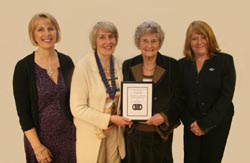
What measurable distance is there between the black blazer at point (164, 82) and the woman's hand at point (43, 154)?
3.54ft

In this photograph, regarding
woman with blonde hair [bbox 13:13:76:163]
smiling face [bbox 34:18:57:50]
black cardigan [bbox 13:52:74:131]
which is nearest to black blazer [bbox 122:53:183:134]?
woman with blonde hair [bbox 13:13:76:163]

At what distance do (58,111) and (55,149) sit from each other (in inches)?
16.7

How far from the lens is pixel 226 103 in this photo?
2916 mm

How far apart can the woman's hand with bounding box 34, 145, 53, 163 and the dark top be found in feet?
4.96

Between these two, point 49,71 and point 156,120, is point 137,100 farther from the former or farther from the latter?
point 49,71

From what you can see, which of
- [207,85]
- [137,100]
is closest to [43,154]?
[137,100]

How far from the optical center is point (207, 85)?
9.55 feet

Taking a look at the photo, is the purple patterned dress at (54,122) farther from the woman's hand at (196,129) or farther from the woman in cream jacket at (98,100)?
the woman's hand at (196,129)

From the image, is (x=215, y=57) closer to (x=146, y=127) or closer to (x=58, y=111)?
(x=146, y=127)

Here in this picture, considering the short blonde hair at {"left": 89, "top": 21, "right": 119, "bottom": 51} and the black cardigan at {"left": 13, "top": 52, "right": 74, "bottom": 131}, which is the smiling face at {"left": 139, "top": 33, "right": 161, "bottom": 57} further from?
the black cardigan at {"left": 13, "top": 52, "right": 74, "bottom": 131}

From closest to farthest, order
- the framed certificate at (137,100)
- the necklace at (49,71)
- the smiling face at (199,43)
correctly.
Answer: the framed certificate at (137,100) → the necklace at (49,71) → the smiling face at (199,43)

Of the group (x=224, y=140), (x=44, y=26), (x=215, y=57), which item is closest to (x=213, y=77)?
(x=215, y=57)

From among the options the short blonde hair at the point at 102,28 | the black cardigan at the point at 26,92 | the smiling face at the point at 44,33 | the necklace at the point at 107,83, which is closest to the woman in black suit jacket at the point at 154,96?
the necklace at the point at 107,83

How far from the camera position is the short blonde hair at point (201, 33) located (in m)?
2.89
